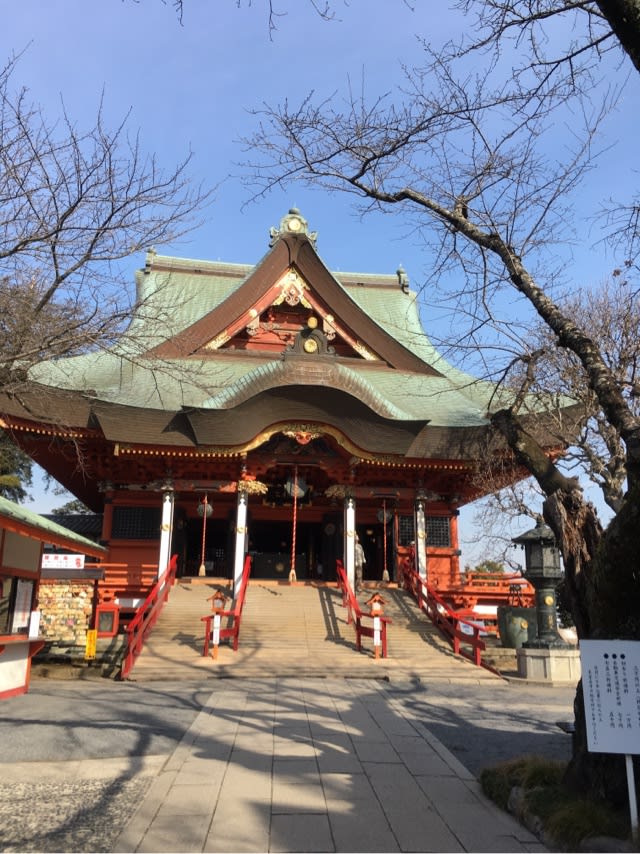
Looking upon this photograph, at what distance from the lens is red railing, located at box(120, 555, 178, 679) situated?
1077cm

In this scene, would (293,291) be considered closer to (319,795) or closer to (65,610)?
(65,610)

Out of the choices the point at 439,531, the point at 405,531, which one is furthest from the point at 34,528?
the point at 439,531

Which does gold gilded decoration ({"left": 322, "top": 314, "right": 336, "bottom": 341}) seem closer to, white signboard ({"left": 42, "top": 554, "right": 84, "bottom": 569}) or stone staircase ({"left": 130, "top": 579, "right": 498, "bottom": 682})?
stone staircase ({"left": 130, "top": 579, "right": 498, "bottom": 682})

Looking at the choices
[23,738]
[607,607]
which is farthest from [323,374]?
[607,607]

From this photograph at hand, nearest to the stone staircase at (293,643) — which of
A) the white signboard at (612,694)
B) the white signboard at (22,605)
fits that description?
the white signboard at (22,605)

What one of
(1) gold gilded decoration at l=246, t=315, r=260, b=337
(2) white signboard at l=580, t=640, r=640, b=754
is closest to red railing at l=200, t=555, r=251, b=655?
(1) gold gilded decoration at l=246, t=315, r=260, b=337

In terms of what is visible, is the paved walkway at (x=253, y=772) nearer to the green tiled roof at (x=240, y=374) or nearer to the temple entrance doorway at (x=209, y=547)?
the green tiled roof at (x=240, y=374)

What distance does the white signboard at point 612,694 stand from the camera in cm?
386

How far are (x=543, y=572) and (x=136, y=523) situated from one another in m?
10.0

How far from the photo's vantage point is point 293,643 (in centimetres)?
1245

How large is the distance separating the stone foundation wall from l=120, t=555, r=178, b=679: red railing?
128 cm

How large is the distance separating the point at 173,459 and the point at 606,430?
34.5 ft

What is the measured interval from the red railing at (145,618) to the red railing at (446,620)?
586cm

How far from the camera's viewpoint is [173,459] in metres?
16.1
